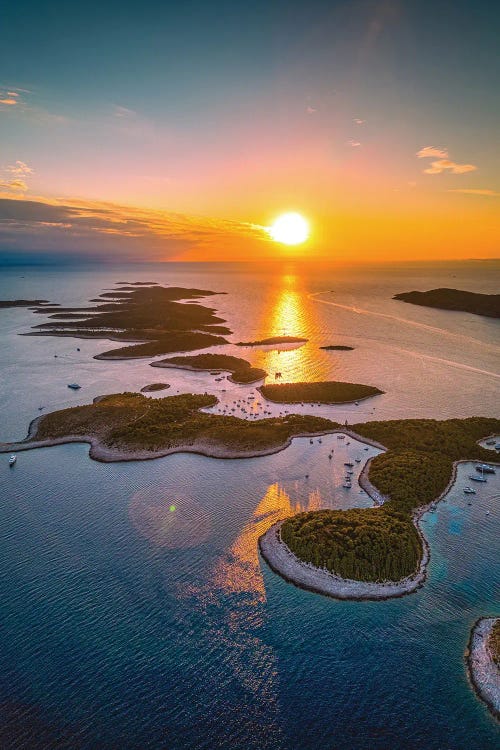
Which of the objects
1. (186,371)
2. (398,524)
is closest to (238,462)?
(398,524)

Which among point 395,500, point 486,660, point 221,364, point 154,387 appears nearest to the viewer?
point 486,660

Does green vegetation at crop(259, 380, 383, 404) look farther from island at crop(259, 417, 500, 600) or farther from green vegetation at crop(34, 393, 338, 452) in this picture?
island at crop(259, 417, 500, 600)

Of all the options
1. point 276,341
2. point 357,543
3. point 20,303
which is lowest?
point 20,303

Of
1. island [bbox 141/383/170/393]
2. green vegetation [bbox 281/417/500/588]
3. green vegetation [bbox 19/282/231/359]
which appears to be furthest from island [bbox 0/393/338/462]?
green vegetation [bbox 19/282/231/359]

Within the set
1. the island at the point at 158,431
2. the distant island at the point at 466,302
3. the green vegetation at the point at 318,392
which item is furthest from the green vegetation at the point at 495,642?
the distant island at the point at 466,302

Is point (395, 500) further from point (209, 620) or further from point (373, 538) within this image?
point (209, 620)

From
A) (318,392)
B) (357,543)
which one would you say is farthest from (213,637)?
(318,392)

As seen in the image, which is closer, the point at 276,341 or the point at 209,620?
the point at 209,620
